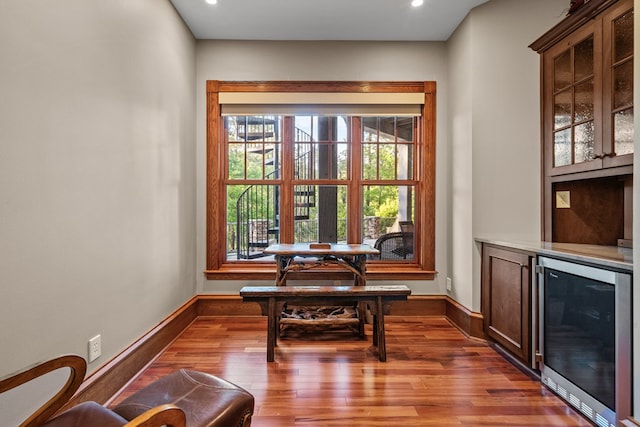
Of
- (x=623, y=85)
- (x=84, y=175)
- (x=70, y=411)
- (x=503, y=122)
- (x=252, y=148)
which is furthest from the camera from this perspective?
(x=252, y=148)

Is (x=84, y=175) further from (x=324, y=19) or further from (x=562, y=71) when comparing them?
(x=562, y=71)

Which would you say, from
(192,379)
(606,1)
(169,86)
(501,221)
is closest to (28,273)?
(192,379)

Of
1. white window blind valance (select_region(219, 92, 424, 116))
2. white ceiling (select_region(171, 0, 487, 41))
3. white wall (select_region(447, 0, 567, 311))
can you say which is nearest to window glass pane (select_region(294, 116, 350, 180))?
white window blind valance (select_region(219, 92, 424, 116))

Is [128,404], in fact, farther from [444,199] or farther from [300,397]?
[444,199]

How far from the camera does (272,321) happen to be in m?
2.59

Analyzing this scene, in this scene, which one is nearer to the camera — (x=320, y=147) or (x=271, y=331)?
(x=271, y=331)

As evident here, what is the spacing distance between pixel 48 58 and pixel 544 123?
337 cm

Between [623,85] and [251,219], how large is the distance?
10.7 feet

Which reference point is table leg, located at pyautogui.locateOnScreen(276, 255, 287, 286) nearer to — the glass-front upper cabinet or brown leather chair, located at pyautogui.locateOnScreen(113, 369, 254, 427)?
brown leather chair, located at pyautogui.locateOnScreen(113, 369, 254, 427)

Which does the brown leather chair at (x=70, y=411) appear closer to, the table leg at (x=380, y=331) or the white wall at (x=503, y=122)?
the table leg at (x=380, y=331)

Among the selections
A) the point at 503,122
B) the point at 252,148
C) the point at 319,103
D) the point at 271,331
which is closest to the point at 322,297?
the point at 271,331

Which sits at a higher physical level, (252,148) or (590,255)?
(252,148)

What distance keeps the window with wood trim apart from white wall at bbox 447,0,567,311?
624 mm

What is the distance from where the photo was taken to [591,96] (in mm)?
2246
